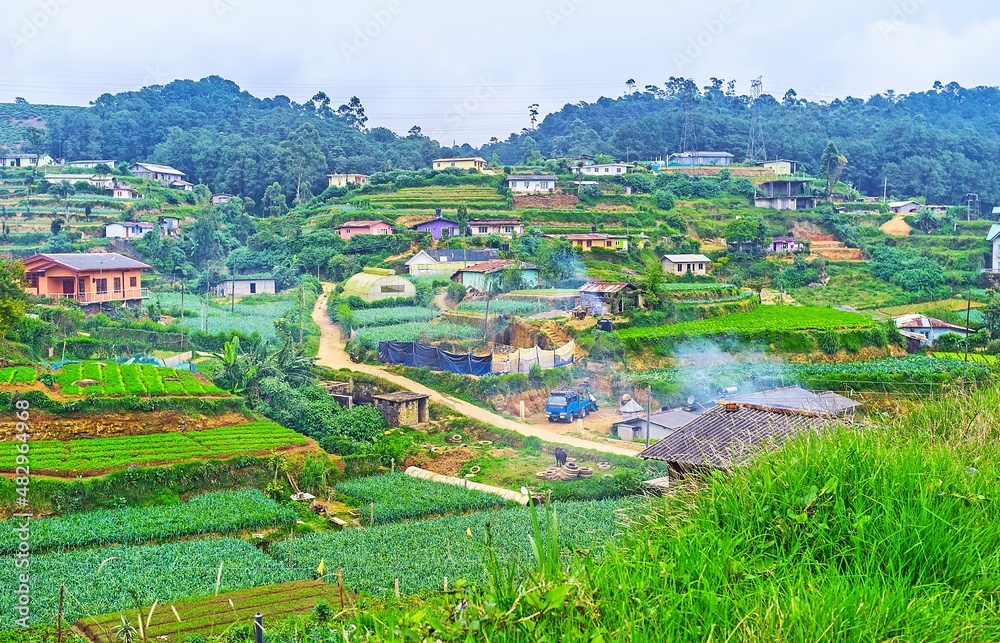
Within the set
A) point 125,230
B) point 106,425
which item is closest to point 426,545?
point 106,425

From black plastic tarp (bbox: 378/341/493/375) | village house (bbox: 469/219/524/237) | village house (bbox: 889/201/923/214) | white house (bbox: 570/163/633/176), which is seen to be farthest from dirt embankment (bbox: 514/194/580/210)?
black plastic tarp (bbox: 378/341/493/375)

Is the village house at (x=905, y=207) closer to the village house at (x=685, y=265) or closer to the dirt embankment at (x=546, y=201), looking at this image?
the dirt embankment at (x=546, y=201)

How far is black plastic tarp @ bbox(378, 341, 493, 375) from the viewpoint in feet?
67.3

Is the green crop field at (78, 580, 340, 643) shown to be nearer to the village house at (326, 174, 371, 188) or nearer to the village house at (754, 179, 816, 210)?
the village house at (754, 179, 816, 210)

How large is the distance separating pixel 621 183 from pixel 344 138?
79.9 feet

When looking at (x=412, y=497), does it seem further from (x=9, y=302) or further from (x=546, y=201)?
(x=546, y=201)

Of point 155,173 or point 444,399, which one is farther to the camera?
point 155,173

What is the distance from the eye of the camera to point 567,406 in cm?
1916

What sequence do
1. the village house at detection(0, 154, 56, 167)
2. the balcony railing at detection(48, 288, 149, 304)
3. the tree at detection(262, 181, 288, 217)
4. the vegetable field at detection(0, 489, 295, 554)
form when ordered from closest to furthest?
1. the vegetable field at detection(0, 489, 295, 554)
2. the balcony railing at detection(48, 288, 149, 304)
3. the tree at detection(262, 181, 288, 217)
4. the village house at detection(0, 154, 56, 167)

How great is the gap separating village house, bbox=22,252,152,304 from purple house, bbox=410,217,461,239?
12.3 meters

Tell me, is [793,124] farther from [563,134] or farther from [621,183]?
[621,183]

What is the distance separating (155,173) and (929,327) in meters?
40.3

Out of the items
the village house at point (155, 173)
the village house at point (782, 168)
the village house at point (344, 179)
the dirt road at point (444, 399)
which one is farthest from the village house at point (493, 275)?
the village house at point (782, 168)

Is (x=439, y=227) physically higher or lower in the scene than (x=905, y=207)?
lower
